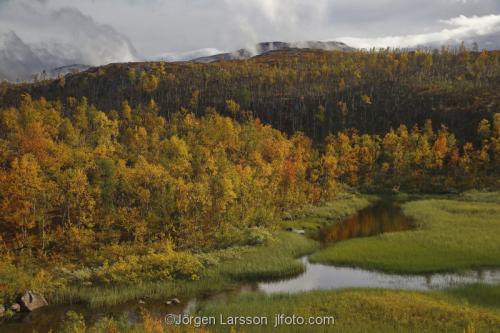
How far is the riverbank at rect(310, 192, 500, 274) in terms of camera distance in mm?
43281

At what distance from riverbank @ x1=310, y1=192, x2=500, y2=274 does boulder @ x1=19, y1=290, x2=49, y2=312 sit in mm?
27092

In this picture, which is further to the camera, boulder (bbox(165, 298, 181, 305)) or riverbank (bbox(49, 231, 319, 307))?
riverbank (bbox(49, 231, 319, 307))

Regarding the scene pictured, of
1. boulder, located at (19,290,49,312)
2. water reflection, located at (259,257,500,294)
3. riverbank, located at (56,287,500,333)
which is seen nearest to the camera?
riverbank, located at (56,287,500,333)

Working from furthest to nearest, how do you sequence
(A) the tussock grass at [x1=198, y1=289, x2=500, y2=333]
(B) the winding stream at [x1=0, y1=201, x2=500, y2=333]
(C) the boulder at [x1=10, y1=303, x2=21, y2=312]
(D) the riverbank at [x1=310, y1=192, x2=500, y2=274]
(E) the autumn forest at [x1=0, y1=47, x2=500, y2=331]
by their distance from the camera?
(E) the autumn forest at [x1=0, y1=47, x2=500, y2=331] < (D) the riverbank at [x1=310, y1=192, x2=500, y2=274] < (C) the boulder at [x1=10, y1=303, x2=21, y2=312] < (B) the winding stream at [x1=0, y1=201, x2=500, y2=333] < (A) the tussock grass at [x1=198, y1=289, x2=500, y2=333]

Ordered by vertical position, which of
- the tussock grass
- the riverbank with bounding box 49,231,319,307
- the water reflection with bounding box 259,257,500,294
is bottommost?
the water reflection with bounding box 259,257,500,294

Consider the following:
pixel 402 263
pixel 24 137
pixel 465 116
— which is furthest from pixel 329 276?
pixel 465 116

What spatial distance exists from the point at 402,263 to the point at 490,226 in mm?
23505

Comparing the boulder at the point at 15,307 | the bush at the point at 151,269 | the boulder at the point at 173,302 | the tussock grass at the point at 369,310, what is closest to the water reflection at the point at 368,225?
the bush at the point at 151,269

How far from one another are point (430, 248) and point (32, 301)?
1600 inches

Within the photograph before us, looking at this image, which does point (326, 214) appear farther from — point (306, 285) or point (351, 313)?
point (351, 313)

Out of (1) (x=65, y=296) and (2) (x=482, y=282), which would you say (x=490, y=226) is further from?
(1) (x=65, y=296)

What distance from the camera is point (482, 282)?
1448 inches

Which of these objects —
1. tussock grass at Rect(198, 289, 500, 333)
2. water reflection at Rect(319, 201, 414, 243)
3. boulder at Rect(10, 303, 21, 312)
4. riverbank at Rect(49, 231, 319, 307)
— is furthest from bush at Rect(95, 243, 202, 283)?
water reflection at Rect(319, 201, 414, 243)

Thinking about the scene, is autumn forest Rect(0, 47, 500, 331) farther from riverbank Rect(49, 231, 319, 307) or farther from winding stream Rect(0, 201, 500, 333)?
winding stream Rect(0, 201, 500, 333)
